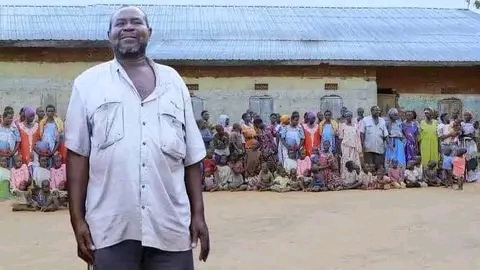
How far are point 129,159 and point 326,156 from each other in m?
10.6

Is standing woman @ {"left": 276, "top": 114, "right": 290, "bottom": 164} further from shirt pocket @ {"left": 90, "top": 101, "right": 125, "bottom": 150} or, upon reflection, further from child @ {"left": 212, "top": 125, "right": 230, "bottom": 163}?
shirt pocket @ {"left": 90, "top": 101, "right": 125, "bottom": 150}

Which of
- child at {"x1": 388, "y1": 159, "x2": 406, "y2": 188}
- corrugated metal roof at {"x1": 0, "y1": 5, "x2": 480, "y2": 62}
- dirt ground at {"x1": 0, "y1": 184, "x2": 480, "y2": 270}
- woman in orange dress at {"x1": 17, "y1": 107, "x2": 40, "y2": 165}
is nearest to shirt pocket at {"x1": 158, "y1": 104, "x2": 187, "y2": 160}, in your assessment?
dirt ground at {"x1": 0, "y1": 184, "x2": 480, "y2": 270}

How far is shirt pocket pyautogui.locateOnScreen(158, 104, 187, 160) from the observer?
8.94 feet

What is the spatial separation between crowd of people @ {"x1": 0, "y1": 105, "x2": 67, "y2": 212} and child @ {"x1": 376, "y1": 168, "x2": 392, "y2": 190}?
5.42 m

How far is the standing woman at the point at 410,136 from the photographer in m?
14.0

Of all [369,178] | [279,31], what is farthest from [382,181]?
[279,31]

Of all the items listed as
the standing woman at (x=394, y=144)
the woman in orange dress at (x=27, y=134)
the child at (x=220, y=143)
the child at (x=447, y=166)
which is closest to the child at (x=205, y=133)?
the child at (x=220, y=143)

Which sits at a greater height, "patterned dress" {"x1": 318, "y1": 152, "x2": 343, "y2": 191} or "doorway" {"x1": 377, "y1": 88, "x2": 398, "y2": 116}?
"doorway" {"x1": 377, "y1": 88, "x2": 398, "y2": 116}

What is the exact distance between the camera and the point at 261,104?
19250 mm

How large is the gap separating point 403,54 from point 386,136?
266 inches

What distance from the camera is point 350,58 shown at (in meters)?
19.1

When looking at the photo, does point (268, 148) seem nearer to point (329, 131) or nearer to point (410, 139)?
point (329, 131)

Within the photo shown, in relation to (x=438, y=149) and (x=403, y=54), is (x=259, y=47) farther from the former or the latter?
(x=438, y=149)

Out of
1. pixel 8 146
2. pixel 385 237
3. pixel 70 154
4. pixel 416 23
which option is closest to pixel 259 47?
pixel 416 23
